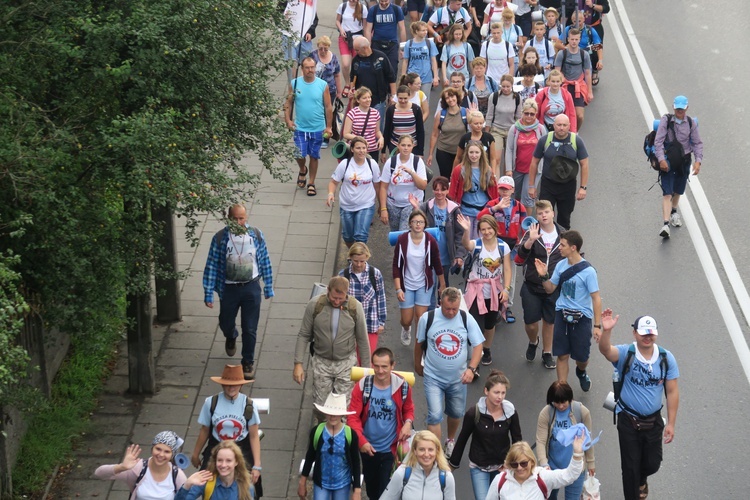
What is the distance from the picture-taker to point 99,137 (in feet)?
32.8

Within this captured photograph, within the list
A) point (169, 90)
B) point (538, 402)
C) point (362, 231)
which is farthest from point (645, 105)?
point (169, 90)

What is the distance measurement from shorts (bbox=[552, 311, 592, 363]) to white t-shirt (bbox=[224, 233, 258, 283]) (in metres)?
3.11

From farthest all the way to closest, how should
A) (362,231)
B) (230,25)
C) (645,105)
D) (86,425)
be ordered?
A: (645,105) < (362,231) < (86,425) < (230,25)

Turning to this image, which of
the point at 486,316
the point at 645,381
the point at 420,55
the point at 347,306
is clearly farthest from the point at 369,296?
the point at 420,55

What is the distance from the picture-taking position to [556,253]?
12773mm

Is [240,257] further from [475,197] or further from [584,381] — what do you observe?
[584,381]

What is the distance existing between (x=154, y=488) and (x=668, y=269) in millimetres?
7923

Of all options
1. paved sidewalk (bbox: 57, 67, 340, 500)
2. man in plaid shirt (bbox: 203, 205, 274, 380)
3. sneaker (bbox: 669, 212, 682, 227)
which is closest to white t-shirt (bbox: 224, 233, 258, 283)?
man in plaid shirt (bbox: 203, 205, 274, 380)

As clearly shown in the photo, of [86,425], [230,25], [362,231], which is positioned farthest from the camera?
[362,231]

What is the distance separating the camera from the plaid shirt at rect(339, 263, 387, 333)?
1225cm

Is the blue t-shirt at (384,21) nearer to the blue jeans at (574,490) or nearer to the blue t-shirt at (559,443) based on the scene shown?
the blue t-shirt at (559,443)

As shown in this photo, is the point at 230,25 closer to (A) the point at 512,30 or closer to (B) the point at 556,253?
(B) the point at 556,253

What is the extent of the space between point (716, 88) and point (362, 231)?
369 inches

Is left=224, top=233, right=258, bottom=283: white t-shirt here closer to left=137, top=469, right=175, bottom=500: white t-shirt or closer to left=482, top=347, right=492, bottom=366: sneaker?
left=482, top=347, right=492, bottom=366: sneaker
